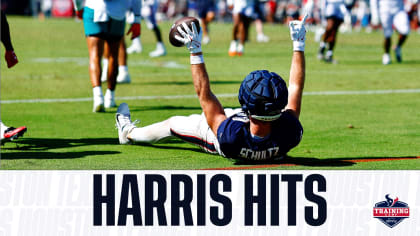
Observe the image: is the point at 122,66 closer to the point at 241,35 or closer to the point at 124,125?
the point at 124,125

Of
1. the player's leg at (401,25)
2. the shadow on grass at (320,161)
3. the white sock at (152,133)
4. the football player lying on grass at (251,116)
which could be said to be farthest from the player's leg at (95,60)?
the player's leg at (401,25)

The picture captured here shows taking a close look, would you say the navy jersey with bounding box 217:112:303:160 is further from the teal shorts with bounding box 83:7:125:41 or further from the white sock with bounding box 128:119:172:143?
the teal shorts with bounding box 83:7:125:41

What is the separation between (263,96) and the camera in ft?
19.6

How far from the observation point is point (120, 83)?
44.2ft

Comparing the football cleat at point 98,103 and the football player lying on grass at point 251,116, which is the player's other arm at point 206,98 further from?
the football cleat at point 98,103

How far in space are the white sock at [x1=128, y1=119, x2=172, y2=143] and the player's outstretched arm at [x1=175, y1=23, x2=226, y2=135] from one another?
3.00ft

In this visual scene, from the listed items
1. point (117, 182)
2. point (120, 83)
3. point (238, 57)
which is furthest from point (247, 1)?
point (117, 182)

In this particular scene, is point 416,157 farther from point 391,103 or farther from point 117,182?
point 391,103

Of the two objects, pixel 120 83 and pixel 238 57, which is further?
pixel 238 57

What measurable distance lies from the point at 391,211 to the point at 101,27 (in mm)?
6010

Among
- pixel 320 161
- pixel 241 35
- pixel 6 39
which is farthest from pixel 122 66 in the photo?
pixel 320 161

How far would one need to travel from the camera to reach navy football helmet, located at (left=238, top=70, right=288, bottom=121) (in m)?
5.99

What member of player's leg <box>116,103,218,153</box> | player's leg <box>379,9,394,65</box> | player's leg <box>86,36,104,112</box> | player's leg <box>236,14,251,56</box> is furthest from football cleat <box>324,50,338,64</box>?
player's leg <box>116,103,218,153</box>

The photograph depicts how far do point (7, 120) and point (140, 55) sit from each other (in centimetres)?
1041
